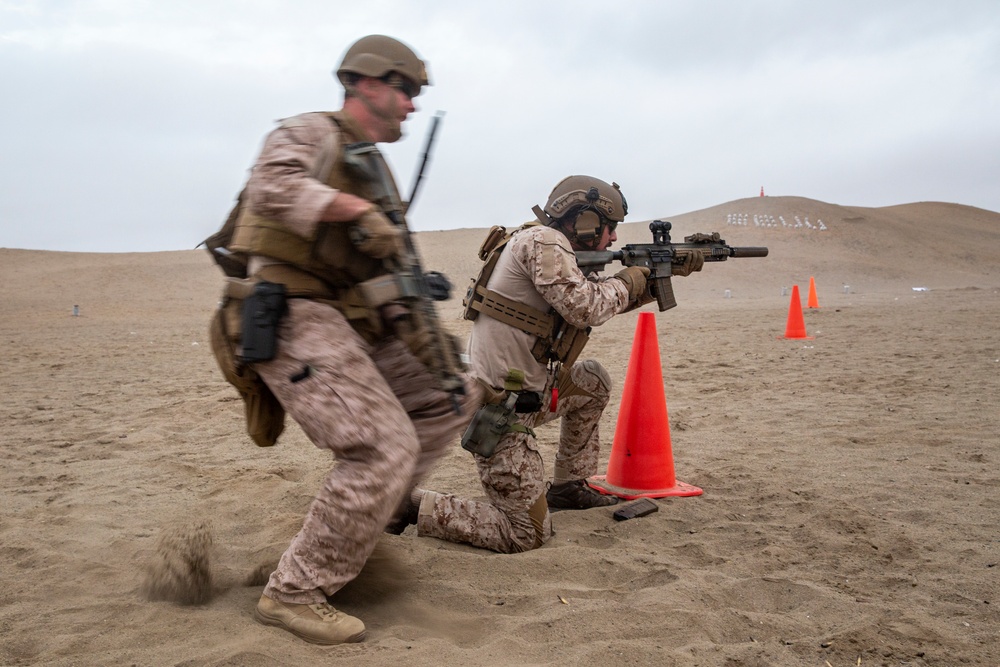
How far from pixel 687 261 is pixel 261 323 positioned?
313cm

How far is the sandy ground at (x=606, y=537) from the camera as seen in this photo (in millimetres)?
2826

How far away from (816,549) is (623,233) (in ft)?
119

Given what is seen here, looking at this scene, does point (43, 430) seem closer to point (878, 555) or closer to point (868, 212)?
point (878, 555)

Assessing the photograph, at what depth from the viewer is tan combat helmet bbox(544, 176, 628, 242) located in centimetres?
457

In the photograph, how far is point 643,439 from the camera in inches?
197

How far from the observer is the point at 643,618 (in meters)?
3.04

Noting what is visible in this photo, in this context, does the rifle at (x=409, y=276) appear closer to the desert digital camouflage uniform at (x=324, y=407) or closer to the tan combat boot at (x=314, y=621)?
the desert digital camouflage uniform at (x=324, y=407)

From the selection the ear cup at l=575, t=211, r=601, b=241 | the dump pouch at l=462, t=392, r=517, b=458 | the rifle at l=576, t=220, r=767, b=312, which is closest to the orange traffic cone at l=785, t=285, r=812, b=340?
the rifle at l=576, t=220, r=767, b=312

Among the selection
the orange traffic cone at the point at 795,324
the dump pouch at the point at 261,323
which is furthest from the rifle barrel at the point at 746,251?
the orange traffic cone at the point at 795,324

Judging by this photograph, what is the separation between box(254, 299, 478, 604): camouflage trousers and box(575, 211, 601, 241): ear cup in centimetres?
194

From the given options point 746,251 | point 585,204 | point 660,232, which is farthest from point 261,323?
point 746,251

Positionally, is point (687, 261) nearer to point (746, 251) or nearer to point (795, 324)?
point (746, 251)

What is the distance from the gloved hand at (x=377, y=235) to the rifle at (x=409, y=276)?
0.09 meters

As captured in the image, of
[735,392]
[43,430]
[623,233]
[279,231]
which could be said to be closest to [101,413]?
[43,430]
